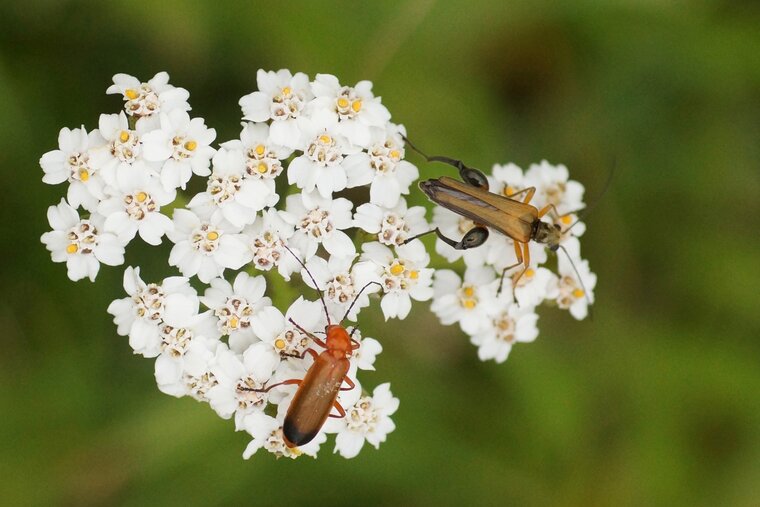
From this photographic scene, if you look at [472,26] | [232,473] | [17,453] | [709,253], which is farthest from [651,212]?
[17,453]

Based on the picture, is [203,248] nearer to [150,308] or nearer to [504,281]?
[150,308]

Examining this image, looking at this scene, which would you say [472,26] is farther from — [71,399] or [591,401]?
[71,399]

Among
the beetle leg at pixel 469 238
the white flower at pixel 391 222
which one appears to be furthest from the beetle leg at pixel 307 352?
the beetle leg at pixel 469 238

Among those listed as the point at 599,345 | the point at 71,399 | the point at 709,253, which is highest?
the point at 709,253

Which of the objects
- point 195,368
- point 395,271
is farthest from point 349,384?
point 195,368

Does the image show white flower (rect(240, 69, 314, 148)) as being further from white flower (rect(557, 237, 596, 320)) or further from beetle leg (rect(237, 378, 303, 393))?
white flower (rect(557, 237, 596, 320))

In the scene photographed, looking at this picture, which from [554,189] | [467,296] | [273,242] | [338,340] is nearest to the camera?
[338,340]

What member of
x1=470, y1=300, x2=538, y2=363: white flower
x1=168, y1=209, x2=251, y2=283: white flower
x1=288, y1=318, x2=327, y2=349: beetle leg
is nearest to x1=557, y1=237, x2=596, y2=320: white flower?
x1=470, y1=300, x2=538, y2=363: white flower
